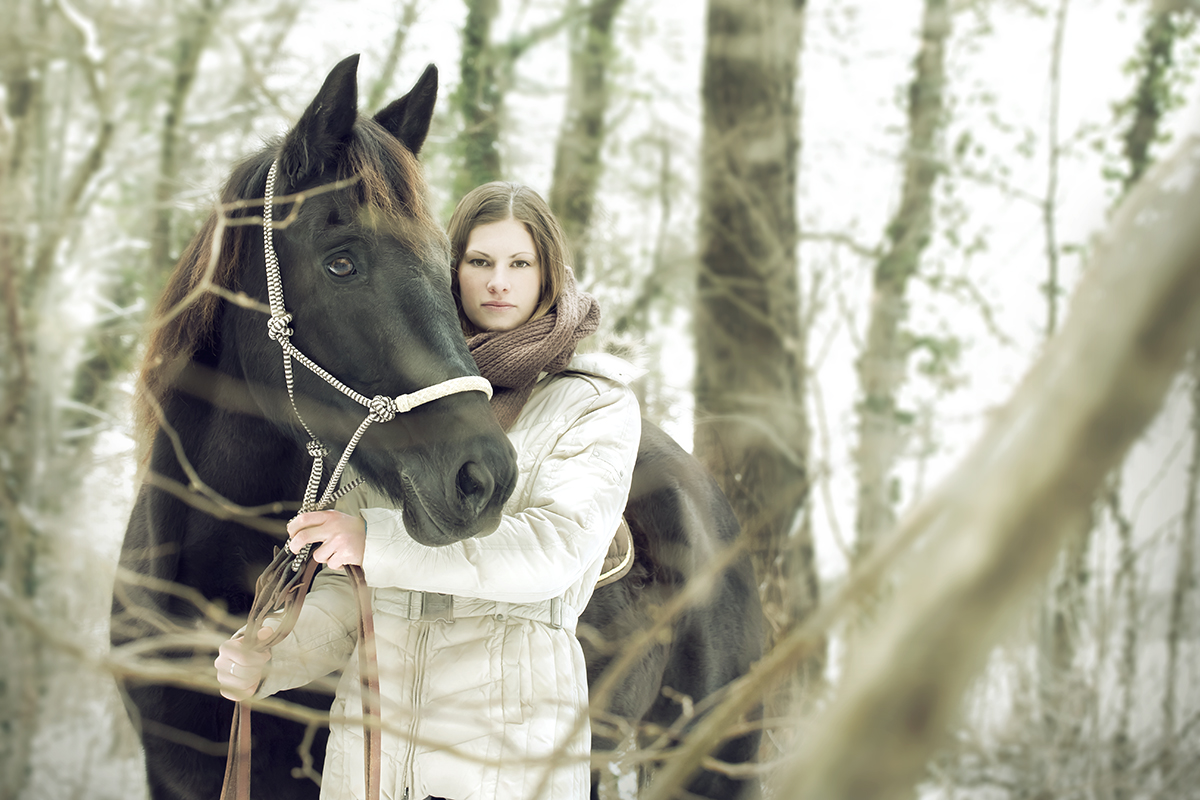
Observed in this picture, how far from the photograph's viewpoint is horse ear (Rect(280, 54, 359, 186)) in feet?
5.51

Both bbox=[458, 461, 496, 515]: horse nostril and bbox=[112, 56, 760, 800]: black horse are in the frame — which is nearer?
bbox=[458, 461, 496, 515]: horse nostril

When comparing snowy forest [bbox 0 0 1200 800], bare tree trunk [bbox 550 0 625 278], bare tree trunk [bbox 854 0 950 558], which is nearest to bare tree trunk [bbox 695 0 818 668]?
snowy forest [bbox 0 0 1200 800]

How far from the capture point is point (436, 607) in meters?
1.67

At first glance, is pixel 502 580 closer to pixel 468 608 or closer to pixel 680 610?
pixel 468 608

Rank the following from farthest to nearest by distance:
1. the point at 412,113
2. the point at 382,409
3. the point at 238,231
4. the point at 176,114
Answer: the point at 176,114, the point at 412,113, the point at 238,231, the point at 382,409

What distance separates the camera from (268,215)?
1.68m

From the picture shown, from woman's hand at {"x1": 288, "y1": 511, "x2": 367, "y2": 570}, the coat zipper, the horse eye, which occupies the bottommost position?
the coat zipper

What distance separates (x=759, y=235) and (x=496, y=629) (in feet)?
12.2

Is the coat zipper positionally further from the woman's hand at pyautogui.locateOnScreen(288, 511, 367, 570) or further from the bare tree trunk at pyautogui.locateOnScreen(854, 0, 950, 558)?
the bare tree trunk at pyautogui.locateOnScreen(854, 0, 950, 558)

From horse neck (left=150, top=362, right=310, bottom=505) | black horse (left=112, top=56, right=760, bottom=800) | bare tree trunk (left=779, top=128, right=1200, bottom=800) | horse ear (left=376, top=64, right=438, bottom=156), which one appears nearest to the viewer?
bare tree trunk (left=779, top=128, right=1200, bottom=800)

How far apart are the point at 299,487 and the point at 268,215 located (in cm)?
66

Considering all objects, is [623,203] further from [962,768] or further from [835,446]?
[962,768]

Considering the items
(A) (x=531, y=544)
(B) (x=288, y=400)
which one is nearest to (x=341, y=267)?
(B) (x=288, y=400)

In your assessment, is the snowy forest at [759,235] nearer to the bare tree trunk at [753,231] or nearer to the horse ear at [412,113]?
the bare tree trunk at [753,231]
